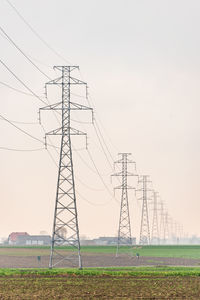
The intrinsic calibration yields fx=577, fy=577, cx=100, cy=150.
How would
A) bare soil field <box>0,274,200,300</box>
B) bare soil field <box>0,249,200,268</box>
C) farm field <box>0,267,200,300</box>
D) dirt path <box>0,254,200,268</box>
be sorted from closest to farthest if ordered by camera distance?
bare soil field <box>0,274,200,300</box>
farm field <box>0,267,200,300</box>
dirt path <box>0,254,200,268</box>
bare soil field <box>0,249,200,268</box>

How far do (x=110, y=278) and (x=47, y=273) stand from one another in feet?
29.2

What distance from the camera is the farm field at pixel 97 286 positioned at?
3766cm

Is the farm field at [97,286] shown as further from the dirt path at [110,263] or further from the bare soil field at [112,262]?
the dirt path at [110,263]

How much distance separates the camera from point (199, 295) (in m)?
38.7

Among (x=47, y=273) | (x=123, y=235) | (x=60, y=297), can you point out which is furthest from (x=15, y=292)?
(x=123, y=235)

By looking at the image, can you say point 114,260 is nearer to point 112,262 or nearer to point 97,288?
point 112,262

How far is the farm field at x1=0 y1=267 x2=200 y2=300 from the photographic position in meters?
37.7

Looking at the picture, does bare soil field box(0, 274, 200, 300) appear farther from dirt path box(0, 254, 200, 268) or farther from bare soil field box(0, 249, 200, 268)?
bare soil field box(0, 249, 200, 268)

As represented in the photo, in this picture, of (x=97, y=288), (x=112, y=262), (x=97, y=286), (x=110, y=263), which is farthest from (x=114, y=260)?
(x=97, y=288)

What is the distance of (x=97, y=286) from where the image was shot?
146 feet

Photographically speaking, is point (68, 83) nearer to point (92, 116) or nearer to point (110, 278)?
point (92, 116)

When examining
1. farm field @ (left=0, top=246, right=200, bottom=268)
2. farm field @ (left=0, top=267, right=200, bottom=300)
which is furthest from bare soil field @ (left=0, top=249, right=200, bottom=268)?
farm field @ (left=0, top=267, right=200, bottom=300)

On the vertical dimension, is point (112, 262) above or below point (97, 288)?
above

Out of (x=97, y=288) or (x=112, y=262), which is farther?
(x=112, y=262)
